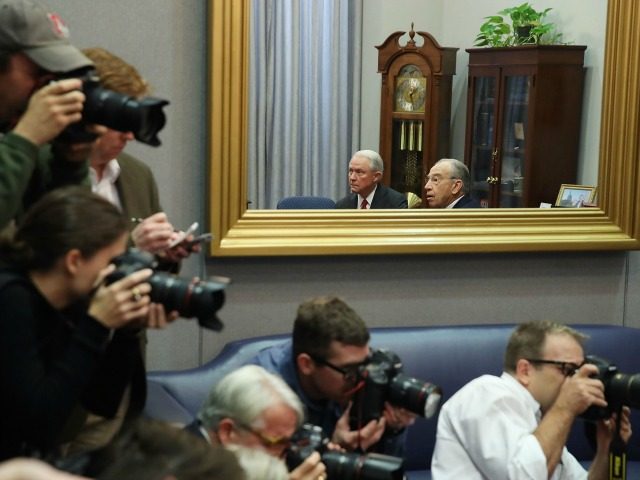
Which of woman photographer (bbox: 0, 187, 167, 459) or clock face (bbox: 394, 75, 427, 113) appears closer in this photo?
woman photographer (bbox: 0, 187, 167, 459)

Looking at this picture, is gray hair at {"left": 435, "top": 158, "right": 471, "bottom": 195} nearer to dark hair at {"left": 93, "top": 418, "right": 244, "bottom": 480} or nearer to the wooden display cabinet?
the wooden display cabinet

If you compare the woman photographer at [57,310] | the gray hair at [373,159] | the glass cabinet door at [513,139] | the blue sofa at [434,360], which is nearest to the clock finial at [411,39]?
the gray hair at [373,159]

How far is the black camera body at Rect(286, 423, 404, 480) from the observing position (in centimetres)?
198

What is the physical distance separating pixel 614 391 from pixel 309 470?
39.4 inches

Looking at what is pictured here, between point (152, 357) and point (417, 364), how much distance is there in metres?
0.80

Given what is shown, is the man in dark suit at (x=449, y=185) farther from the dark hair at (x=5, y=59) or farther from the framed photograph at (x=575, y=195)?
the dark hair at (x=5, y=59)

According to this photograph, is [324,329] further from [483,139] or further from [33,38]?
[483,139]

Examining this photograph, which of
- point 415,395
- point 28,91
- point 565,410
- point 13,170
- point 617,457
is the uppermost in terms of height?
point 28,91

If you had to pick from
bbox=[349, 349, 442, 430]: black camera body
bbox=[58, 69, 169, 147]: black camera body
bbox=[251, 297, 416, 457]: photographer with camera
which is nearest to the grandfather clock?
bbox=[251, 297, 416, 457]: photographer with camera

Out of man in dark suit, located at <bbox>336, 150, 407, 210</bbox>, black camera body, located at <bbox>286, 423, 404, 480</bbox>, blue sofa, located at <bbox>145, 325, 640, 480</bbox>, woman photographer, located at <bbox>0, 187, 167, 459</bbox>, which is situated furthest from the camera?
man in dark suit, located at <bbox>336, 150, 407, 210</bbox>

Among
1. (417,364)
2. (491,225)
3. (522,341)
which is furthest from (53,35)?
(491,225)

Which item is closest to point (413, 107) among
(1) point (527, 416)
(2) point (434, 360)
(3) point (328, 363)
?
(2) point (434, 360)

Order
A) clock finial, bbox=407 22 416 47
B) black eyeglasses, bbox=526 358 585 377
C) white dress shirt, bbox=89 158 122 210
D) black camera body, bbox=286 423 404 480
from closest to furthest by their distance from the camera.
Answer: black camera body, bbox=286 423 404 480, white dress shirt, bbox=89 158 122 210, black eyeglasses, bbox=526 358 585 377, clock finial, bbox=407 22 416 47

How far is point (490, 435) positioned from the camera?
8.66ft
